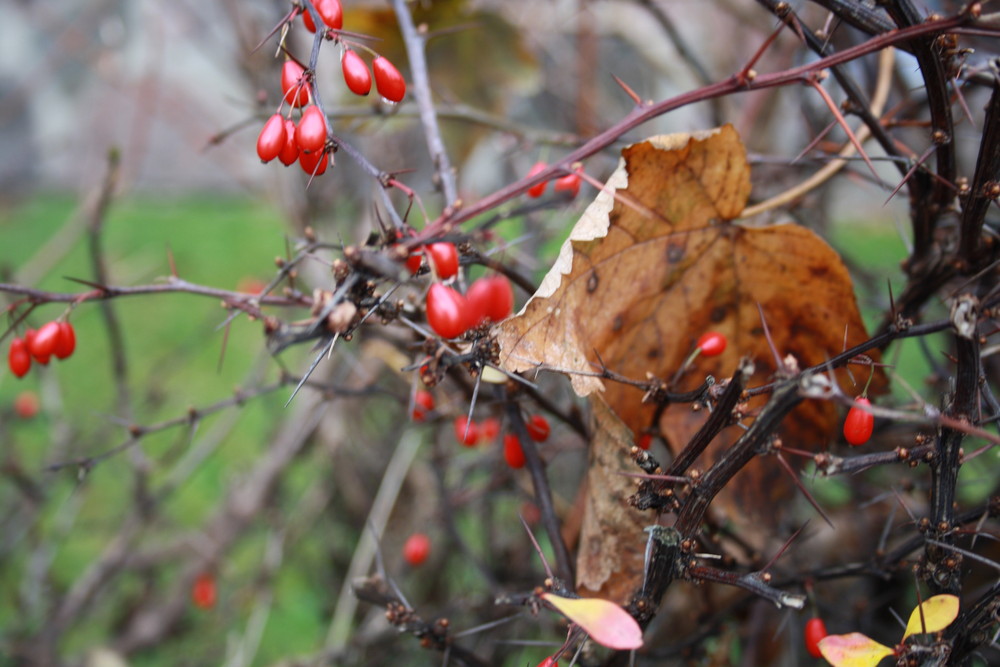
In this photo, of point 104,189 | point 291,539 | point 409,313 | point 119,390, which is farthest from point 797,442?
point 291,539

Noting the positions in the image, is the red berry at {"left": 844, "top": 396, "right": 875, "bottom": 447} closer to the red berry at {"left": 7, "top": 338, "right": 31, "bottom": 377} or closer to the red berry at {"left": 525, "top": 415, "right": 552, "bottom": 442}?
the red berry at {"left": 525, "top": 415, "right": 552, "bottom": 442}

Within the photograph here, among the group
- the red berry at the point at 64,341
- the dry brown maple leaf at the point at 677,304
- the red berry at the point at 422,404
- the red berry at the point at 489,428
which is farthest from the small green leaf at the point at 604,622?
the red berry at the point at 489,428

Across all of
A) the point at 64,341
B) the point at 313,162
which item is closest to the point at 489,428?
the point at 64,341

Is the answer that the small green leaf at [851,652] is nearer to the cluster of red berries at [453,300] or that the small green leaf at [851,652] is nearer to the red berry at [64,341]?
the cluster of red berries at [453,300]

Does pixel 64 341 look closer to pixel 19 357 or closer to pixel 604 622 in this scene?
pixel 19 357

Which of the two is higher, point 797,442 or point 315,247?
point 315,247

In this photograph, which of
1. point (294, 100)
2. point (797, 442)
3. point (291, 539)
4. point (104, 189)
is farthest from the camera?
point (291, 539)

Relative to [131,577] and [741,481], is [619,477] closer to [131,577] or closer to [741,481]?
[741,481]
